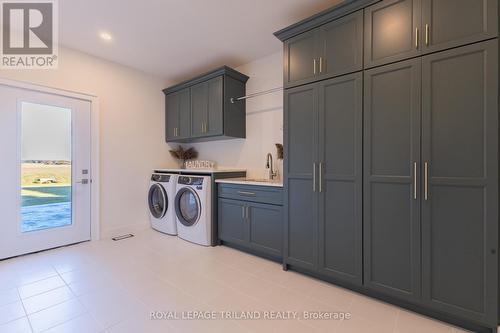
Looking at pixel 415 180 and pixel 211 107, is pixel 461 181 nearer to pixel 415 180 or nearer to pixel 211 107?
pixel 415 180

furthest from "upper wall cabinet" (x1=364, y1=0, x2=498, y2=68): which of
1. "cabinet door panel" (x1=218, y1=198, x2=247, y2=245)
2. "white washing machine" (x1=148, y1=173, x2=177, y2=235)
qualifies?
"white washing machine" (x1=148, y1=173, x2=177, y2=235)

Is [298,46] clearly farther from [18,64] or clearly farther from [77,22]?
[18,64]

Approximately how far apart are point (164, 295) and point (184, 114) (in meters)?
2.75

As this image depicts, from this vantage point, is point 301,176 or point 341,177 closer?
point 341,177

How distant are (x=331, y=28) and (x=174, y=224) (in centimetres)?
318

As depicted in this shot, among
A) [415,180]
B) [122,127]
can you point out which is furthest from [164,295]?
[122,127]

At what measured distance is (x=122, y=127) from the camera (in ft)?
12.0

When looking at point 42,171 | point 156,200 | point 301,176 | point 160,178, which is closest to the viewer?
point 301,176

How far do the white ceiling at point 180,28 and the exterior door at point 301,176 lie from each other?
87 centimetres

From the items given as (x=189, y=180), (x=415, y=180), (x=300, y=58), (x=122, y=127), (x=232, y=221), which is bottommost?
(x=232, y=221)

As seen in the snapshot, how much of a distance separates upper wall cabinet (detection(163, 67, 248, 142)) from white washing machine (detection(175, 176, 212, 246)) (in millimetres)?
762

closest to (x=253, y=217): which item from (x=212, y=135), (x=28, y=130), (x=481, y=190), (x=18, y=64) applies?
(x=212, y=135)

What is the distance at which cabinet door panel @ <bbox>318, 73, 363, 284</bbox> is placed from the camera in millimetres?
1933

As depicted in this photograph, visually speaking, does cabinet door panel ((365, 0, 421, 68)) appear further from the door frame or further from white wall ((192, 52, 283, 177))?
the door frame
